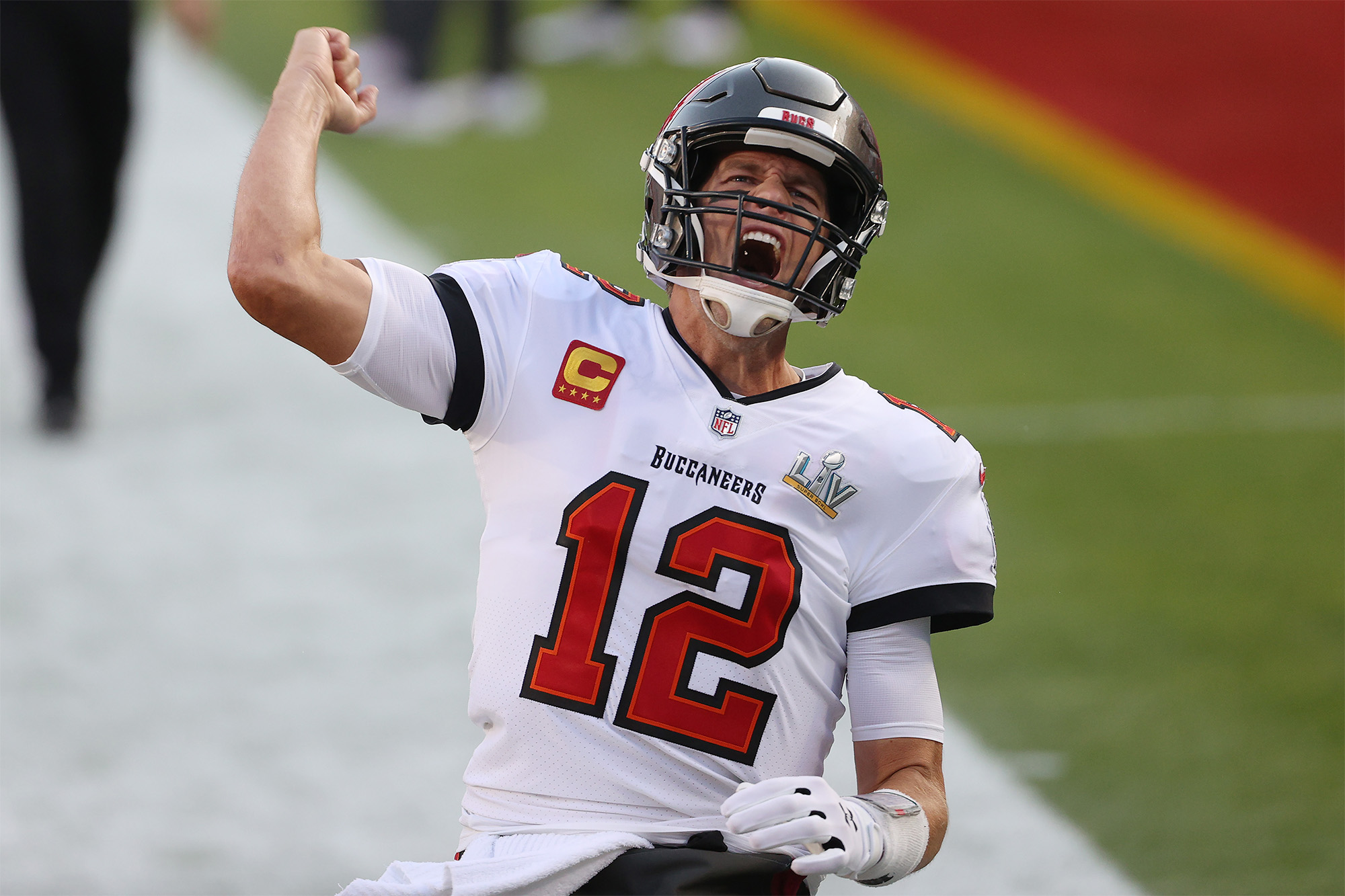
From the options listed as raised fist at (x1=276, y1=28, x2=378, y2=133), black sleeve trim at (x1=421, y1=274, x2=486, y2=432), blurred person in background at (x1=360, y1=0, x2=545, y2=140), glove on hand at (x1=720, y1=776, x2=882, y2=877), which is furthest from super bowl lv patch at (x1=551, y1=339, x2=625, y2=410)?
blurred person in background at (x1=360, y1=0, x2=545, y2=140)

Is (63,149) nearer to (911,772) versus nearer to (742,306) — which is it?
(742,306)

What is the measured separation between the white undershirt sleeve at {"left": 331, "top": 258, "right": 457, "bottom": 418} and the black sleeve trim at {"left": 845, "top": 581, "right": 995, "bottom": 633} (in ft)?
2.49

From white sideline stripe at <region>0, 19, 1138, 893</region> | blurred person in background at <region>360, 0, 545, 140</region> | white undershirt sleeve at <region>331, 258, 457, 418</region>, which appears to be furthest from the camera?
blurred person in background at <region>360, 0, 545, 140</region>

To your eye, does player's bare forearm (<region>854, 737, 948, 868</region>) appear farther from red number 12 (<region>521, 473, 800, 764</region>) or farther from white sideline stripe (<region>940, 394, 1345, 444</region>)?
white sideline stripe (<region>940, 394, 1345, 444</region>)

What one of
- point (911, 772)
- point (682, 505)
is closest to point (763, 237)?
point (682, 505)

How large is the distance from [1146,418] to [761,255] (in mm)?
4437

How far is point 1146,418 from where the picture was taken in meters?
6.70

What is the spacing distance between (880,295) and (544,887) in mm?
5803

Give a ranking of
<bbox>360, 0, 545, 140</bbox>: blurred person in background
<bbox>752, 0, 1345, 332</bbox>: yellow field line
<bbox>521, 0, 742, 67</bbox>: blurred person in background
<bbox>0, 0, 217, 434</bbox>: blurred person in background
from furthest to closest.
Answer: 1. <bbox>521, 0, 742, 67</bbox>: blurred person in background
2. <bbox>360, 0, 545, 140</bbox>: blurred person in background
3. <bbox>752, 0, 1345, 332</bbox>: yellow field line
4. <bbox>0, 0, 217, 434</bbox>: blurred person in background

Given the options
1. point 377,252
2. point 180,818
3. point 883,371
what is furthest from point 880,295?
point 180,818

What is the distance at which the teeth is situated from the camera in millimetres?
2617

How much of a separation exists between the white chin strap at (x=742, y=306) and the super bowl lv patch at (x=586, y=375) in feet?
0.57

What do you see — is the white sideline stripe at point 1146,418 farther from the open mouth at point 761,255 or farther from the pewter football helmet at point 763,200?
the open mouth at point 761,255

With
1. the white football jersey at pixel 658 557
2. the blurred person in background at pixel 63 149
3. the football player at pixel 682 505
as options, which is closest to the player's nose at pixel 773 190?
the football player at pixel 682 505
